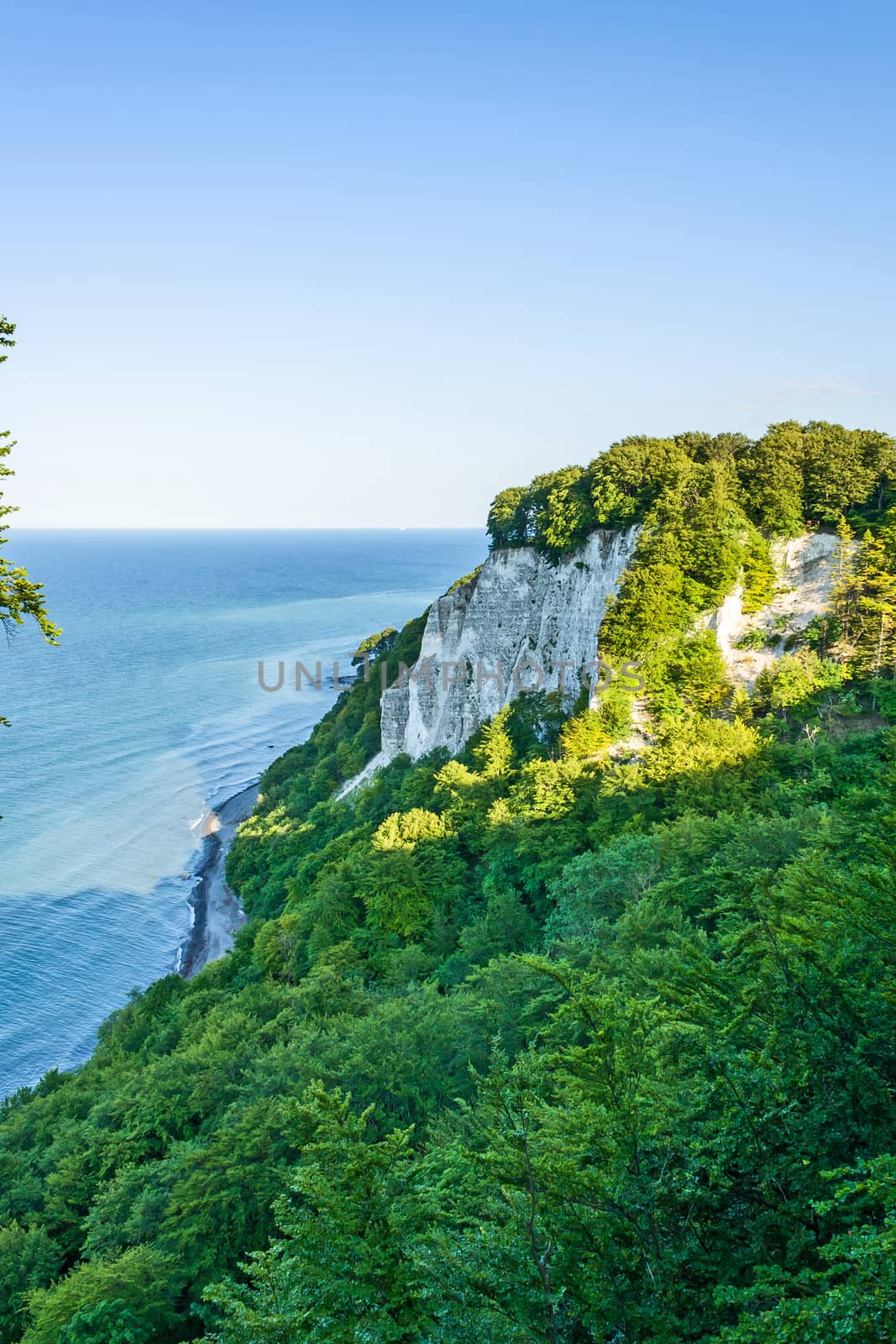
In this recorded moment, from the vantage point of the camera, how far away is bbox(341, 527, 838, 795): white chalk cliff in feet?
130

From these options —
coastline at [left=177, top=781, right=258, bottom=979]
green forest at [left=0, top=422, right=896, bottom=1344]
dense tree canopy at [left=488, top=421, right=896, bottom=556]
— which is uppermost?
dense tree canopy at [left=488, top=421, right=896, bottom=556]

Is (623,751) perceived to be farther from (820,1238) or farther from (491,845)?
(820,1238)

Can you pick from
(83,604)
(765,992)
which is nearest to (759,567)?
(765,992)

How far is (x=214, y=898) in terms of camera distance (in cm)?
6288

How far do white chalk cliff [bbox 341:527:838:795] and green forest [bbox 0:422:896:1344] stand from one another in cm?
129

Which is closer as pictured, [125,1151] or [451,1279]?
[451,1279]

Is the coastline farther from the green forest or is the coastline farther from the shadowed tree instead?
the shadowed tree

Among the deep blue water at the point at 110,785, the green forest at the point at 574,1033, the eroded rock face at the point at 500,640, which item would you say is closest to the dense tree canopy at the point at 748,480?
the green forest at the point at 574,1033

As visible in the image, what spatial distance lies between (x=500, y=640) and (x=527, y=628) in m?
2.60

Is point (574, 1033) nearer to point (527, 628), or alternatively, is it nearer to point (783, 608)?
point (783, 608)

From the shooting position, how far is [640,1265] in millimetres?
9688

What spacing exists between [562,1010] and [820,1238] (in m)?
4.00

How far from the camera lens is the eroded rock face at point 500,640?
44.8 m

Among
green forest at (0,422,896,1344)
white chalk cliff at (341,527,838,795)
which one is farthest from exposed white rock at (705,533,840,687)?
green forest at (0,422,896,1344)
